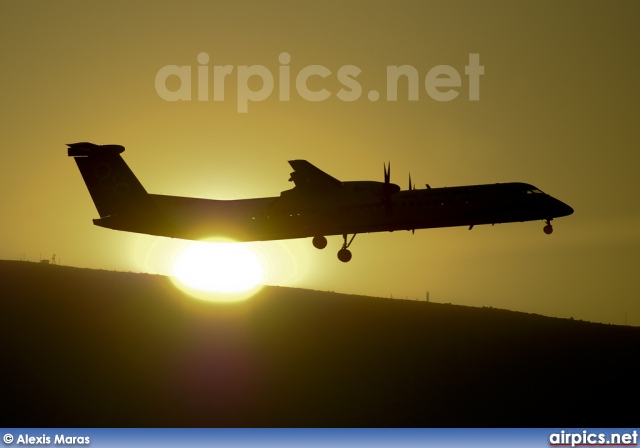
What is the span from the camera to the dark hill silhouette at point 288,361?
185ft

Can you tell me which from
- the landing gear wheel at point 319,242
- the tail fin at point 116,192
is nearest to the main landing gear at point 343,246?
the landing gear wheel at point 319,242

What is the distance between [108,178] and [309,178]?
14.1 meters

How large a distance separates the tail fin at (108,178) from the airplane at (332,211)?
1.00 m

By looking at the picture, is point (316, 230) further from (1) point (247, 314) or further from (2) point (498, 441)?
(2) point (498, 441)

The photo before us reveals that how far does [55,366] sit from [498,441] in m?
29.2

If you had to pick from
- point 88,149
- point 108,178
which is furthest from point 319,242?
point 88,149

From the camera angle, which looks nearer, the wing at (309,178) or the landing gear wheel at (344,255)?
the wing at (309,178)

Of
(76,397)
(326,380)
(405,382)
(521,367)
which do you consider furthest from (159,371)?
(521,367)

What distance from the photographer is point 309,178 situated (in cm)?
5662

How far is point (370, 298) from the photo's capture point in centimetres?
7069

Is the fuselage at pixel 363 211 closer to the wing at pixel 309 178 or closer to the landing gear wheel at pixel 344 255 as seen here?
the wing at pixel 309 178

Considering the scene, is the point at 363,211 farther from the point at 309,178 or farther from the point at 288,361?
the point at 288,361

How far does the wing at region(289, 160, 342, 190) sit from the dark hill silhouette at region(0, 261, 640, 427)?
12249mm

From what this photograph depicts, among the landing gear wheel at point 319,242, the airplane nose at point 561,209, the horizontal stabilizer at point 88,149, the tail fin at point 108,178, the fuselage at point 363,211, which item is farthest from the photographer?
the horizontal stabilizer at point 88,149
